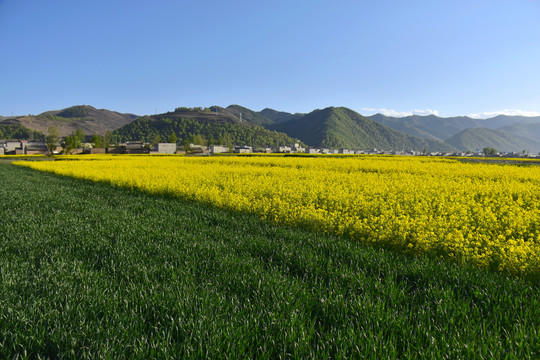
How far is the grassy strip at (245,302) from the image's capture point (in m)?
2.52

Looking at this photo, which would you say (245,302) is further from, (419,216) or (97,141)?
(97,141)

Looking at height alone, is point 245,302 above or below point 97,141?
below

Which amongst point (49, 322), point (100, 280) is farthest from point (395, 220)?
point (49, 322)

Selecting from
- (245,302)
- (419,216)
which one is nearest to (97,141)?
(419,216)

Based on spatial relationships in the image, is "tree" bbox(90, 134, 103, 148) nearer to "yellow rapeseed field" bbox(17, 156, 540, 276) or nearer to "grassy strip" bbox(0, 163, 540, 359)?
"yellow rapeseed field" bbox(17, 156, 540, 276)

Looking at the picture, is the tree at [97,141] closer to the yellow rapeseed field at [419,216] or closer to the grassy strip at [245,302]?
the yellow rapeseed field at [419,216]

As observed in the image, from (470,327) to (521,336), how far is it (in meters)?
0.39

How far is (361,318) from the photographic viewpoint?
2975 mm

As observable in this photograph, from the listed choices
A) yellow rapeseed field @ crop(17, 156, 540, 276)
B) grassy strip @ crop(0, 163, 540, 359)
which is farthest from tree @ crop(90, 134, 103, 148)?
grassy strip @ crop(0, 163, 540, 359)

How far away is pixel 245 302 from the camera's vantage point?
336 cm

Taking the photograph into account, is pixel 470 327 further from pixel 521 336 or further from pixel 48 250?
pixel 48 250

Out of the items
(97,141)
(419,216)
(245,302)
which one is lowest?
(245,302)

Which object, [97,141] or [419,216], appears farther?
[97,141]

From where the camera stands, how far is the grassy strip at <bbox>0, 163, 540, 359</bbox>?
8.28 feet
